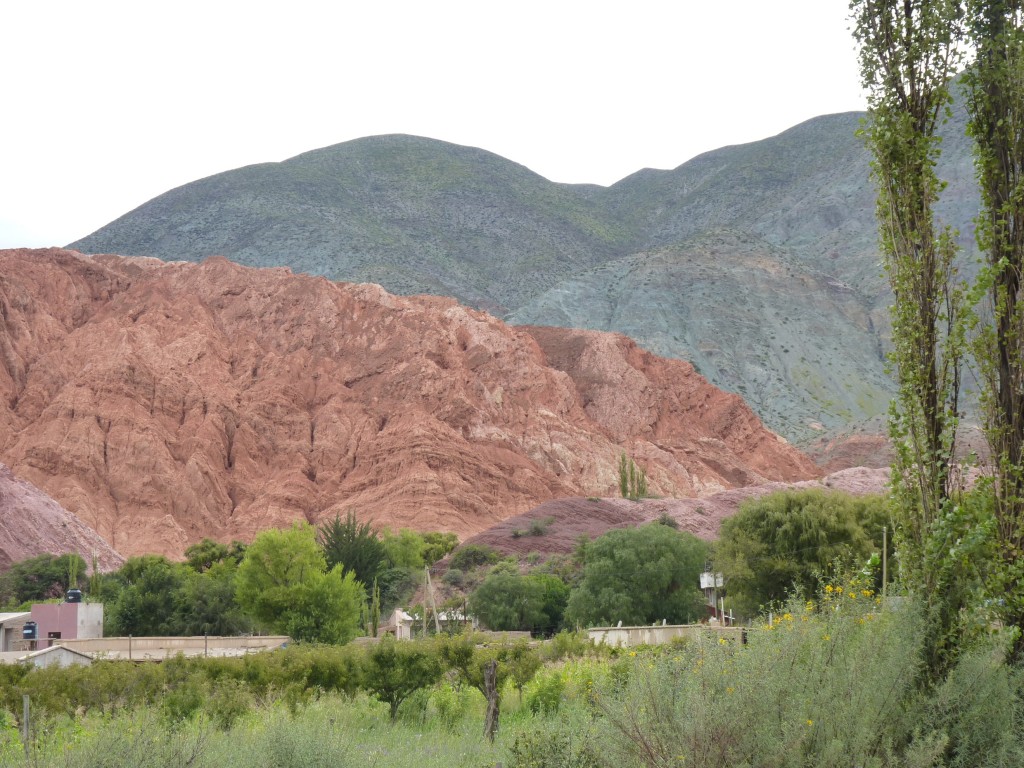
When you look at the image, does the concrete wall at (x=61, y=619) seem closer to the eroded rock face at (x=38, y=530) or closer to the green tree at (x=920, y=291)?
the eroded rock face at (x=38, y=530)

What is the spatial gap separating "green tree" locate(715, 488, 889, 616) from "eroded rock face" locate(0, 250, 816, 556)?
29.9m

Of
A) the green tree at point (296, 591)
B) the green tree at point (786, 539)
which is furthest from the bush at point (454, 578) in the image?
the green tree at point (786, 539)

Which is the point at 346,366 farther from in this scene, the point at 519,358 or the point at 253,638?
the point at 253,638

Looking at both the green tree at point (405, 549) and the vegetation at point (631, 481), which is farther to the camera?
the vegetation at point (631, 481)

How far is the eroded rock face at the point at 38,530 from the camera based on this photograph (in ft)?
187

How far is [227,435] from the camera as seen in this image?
71.7 m

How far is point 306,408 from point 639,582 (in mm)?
39912

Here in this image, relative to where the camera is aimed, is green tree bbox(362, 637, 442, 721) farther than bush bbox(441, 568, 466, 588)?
No

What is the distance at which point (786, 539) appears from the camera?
35.4 meters

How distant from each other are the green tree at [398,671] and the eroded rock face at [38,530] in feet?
142

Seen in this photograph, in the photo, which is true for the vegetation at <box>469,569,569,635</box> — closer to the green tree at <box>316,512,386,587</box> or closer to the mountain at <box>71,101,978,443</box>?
the green tree at <box>316,512,386,587</box>

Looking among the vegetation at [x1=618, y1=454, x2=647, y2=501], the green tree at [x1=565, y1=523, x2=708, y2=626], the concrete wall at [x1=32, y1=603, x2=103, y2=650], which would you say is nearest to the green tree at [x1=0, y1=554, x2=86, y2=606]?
the concrete wall at [x1=32, y1=603, x2=103, y2=650]

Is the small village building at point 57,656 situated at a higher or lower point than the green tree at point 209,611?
higher

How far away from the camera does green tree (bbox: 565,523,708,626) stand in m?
39.3
